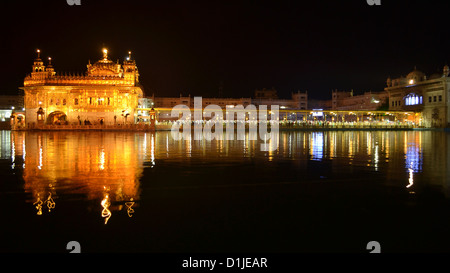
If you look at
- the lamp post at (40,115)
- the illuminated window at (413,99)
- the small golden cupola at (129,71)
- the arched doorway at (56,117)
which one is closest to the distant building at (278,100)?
the illuminated window at (413,99)

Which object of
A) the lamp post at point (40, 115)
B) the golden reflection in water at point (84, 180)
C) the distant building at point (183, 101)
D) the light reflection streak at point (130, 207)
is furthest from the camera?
the distant building at point (183, 101)

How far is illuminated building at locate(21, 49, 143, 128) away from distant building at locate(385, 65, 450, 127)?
152 feet

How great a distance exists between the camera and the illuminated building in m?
51.1

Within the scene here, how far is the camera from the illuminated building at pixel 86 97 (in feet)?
168

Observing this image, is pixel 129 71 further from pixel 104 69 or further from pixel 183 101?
pixel 183 101

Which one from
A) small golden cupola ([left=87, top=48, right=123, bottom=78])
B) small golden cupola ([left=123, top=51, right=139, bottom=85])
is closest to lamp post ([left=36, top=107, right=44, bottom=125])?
small golden cupola ([left=87, top=48, right=123, bottom=78])

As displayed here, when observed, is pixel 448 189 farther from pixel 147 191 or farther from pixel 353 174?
pixel 147 191

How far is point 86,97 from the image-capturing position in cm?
5122

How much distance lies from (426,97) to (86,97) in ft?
176

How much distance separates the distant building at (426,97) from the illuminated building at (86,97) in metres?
46.3

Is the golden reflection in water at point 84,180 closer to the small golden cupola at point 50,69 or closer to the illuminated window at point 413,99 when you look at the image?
the small golden cupola at point 50,69

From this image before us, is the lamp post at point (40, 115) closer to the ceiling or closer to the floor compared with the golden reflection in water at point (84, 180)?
closer to the ceiling
